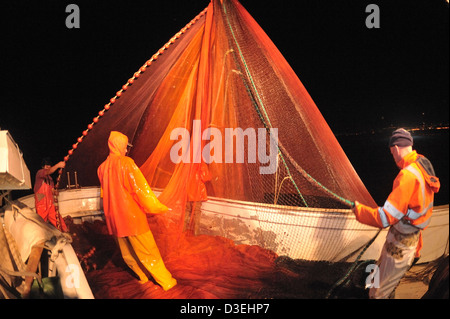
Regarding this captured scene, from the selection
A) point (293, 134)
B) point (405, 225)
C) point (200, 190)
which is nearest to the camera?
point (405, 225)

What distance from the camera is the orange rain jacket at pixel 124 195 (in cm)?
279

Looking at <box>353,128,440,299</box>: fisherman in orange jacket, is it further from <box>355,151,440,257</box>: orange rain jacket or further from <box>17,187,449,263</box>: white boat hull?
<box>17,187,449,263</box>: white boat hull

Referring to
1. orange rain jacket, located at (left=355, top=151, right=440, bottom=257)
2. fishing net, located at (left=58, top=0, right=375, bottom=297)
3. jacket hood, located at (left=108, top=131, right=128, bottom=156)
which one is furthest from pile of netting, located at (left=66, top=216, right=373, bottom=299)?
jacket hood, located at (left=108, top=131, right=128, bottom=156)

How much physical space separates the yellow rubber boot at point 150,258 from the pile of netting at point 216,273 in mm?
98

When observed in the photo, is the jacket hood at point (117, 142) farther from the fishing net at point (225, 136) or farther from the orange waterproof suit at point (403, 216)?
the orange waterproof suit at point (403, 216)

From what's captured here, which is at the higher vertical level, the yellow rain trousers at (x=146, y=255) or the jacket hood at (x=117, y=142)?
the jacket hood at (x=117, y=142)

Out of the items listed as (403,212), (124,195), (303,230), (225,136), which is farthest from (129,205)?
(403,212)

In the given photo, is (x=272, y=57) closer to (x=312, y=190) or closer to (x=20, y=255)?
(x=312, y=190)

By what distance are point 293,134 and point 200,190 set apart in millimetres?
1758

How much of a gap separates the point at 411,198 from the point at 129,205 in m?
2.60

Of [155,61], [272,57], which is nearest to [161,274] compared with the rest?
[155,61]

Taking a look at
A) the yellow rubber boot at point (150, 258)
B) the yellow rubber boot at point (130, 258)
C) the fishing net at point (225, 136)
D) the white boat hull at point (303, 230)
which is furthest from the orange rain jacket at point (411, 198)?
the yellow rubber boot at point (130, 258)

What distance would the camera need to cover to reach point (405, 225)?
2137 mm

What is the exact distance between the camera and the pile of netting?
9.30 ft
